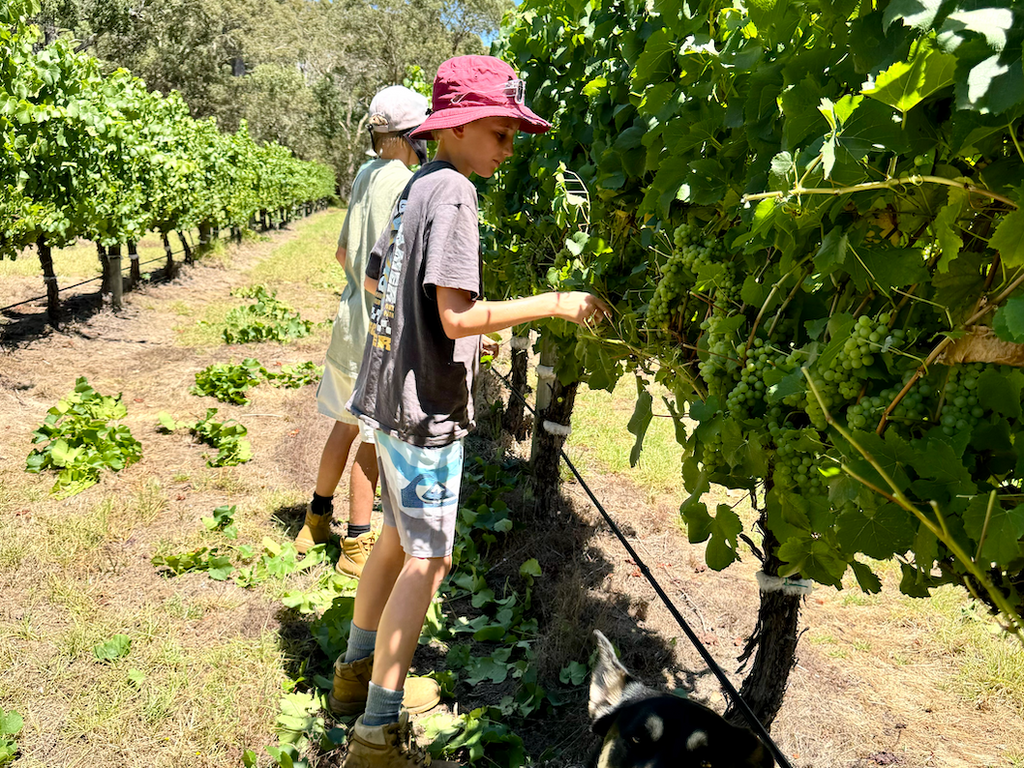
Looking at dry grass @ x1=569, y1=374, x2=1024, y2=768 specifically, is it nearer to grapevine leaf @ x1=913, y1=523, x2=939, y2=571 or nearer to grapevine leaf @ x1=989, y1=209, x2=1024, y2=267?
grapevine leaf @ x1=913, y1=523, x2=939, y2=571

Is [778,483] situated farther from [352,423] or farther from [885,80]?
[352,423]

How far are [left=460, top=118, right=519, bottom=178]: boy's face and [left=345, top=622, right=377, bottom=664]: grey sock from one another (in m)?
1.66

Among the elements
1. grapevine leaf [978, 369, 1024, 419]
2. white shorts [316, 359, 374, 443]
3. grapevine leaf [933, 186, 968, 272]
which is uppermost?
grapevine leaf [933, 186, 968, 272]

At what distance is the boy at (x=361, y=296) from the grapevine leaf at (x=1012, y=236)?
2.74 m

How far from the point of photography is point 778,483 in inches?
61.6

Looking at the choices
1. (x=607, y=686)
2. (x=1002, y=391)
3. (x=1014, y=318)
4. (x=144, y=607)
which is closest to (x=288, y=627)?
(x=144, y=607)

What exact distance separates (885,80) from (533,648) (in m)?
2.90

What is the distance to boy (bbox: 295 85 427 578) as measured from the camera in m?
3.52

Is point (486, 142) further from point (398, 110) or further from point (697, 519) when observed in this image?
point (398, 110)

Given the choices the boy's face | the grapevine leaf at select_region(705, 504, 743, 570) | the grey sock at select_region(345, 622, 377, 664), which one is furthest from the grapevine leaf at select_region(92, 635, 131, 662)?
the grapevine leaf at select_region(705, 504, 743, 570)

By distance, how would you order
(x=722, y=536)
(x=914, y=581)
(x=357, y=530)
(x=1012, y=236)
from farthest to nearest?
(x=357, y=530) < (x=722, y=536) < (x=914, y=581) < (x=1012, y=236)

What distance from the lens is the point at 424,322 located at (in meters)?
2.26

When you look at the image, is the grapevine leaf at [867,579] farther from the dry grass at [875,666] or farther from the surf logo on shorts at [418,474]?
the dry grass at [875,666]

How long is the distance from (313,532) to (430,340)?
88.7 inches
